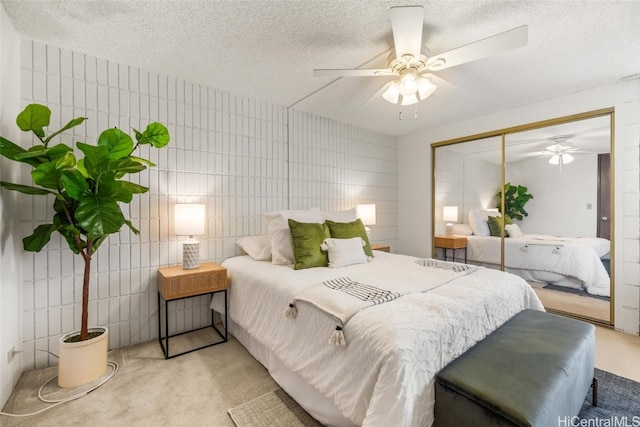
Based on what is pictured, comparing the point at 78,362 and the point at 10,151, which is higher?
the point at 10,151

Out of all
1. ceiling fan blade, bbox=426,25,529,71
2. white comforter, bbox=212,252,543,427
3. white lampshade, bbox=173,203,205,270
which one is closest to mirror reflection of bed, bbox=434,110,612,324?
white comforter, bbox=212,252,543,427

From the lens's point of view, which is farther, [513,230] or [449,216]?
[449,216]

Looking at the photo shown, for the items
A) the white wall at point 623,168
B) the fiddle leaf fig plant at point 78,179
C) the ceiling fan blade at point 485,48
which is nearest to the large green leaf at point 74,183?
the fiddle leaf fig plant at point 78,179

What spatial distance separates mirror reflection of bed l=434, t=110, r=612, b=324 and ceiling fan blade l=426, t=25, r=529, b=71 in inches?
84.8

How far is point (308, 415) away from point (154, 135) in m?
2.18

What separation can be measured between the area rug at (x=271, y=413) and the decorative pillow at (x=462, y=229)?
10.6ft

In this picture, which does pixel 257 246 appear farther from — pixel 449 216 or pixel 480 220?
pixel 480 220

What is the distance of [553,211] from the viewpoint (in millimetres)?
3139

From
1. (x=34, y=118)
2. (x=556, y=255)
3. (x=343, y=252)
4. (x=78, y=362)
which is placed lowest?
(x=78, y=362)

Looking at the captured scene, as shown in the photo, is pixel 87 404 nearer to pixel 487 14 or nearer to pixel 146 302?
pixel 146 302

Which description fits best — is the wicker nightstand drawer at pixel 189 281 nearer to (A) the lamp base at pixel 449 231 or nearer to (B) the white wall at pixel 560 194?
(A) the lamp base at pixel 449 231

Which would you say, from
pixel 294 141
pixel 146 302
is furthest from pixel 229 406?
pixel 294 141

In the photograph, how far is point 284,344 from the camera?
5.64 ft

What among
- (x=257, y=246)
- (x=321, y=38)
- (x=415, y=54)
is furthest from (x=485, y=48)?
(x=257, y=246)
